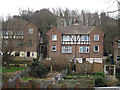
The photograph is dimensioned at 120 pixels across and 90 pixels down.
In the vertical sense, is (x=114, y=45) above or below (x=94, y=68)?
above

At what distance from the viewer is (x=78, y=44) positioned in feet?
117

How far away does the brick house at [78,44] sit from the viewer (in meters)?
35.1

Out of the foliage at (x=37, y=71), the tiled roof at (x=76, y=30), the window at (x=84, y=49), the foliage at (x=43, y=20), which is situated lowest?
the foliage at (x=37, y=71)

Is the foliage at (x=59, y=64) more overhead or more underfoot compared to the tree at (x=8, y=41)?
more underfoot

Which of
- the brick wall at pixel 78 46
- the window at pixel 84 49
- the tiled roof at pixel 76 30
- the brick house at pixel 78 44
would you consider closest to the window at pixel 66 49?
the brick house at pixel 78 44

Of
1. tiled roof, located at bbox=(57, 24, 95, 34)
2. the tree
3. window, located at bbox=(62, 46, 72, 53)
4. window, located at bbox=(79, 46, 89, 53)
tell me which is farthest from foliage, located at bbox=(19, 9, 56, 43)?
the tree

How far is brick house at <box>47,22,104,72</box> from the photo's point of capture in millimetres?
35094

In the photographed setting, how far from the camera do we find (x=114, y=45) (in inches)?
1454

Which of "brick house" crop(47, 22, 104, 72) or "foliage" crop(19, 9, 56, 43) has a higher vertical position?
"foliage" crop(19, 9, 56, 43)

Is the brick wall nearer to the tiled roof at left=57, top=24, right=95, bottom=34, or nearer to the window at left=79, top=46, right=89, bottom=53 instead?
the window at left=79, top=46, right=89, bottom=53

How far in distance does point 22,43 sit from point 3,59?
3706mm

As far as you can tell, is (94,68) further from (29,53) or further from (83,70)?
(29,53)

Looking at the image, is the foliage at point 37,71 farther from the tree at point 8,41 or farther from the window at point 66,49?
the window at point 66,49

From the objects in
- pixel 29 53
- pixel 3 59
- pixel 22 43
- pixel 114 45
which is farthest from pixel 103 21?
pixel 3 59
